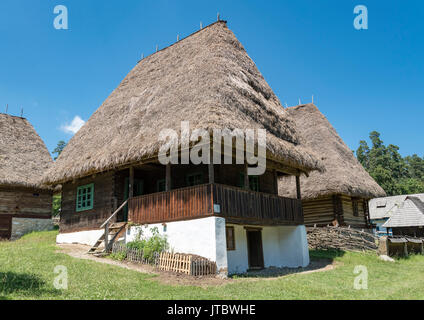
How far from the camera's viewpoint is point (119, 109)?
17141 mm

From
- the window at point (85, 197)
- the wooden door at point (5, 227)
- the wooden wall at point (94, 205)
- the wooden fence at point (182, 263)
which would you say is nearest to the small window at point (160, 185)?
the wooden wall at point (94, 205)

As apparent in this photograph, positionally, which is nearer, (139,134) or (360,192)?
(139,134)

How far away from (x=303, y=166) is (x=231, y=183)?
9.47 feet

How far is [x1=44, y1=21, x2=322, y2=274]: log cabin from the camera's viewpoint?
11594 mm

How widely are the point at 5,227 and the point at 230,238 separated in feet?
49.9

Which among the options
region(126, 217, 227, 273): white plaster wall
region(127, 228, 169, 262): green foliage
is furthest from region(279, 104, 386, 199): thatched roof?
region(127, 228, 169, 262): green foliage

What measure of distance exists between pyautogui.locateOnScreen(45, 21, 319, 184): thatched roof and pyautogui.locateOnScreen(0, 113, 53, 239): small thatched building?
18.4ft

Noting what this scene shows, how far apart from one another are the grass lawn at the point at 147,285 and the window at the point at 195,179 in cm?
490

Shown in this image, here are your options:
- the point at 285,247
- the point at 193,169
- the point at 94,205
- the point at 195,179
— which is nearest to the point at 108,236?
the point at 94,205

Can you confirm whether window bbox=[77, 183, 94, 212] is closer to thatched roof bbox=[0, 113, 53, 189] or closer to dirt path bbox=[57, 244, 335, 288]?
dirt path bbox=[57, 244, 335, 288]

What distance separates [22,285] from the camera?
7.90 m

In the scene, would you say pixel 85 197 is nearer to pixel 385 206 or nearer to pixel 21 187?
pixel 21 187
